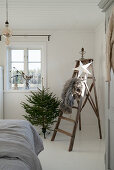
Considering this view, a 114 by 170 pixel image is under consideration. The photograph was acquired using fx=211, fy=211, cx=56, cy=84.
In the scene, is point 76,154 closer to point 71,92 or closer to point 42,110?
point 71,92

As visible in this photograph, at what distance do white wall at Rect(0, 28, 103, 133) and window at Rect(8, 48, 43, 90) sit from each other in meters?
0.32

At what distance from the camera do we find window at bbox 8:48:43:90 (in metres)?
5.55

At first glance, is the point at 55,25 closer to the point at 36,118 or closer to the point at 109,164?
the point at 36,118

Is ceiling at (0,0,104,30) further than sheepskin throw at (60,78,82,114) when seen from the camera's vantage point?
No

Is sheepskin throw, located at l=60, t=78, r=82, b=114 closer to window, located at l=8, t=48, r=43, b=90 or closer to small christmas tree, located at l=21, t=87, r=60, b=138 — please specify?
small christmas tree, located at l=21, t=87, r=60, b=138

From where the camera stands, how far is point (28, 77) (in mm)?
5488

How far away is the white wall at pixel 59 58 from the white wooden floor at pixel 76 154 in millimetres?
1081

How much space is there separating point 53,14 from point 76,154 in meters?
2.67

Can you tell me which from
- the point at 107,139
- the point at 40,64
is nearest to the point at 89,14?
the point at 40,64

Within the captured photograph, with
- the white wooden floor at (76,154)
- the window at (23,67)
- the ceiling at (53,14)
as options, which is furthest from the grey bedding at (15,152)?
the window at (23,67)

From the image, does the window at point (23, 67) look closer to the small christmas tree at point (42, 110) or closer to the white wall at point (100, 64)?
the small christmas tree at point (42, 110)

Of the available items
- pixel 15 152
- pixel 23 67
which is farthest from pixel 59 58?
pixel 15 152

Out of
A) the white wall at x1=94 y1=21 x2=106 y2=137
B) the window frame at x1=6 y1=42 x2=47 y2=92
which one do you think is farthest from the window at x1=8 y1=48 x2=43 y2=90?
the white wall at x1=94 y1=21 x2=106 y2=137

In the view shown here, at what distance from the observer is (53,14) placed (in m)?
4.18
